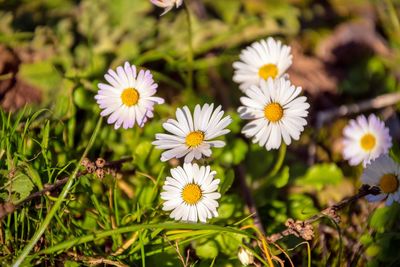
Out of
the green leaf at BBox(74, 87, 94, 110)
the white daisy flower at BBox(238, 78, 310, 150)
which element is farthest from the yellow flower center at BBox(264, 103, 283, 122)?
the green leaf at BBox(74, 87, 94, 110)

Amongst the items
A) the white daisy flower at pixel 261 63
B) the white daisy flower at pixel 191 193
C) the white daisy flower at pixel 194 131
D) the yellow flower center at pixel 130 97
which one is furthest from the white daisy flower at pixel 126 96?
the white daisy flower at pixel 261 63

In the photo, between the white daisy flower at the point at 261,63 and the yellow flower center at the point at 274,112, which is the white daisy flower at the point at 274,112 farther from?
the white daisy flower at the point at 261,63

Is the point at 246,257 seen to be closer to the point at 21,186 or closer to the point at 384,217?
the point at 384,217

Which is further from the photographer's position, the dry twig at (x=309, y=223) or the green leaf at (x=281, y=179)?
the green leaf at (x=281, y=179)

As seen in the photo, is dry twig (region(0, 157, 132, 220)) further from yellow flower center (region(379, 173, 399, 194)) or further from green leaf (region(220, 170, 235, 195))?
yellow flower center (region(379, 173, 399, 194))

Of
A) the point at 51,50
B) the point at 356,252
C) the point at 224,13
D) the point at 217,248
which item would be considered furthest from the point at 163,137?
the point at 224,13

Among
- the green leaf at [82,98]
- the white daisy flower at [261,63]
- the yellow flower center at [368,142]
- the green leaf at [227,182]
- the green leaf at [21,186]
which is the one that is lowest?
the green leaf at [21,186]
